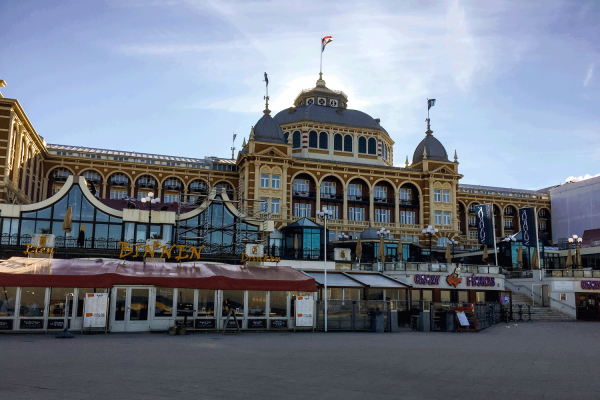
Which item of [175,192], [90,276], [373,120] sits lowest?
[90,276]

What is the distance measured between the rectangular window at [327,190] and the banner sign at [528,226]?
2290 centimetres

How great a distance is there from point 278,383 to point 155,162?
2480 inches

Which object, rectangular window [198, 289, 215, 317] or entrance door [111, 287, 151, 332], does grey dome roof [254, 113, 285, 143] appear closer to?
rectangular window [198, 289, 215, 317]

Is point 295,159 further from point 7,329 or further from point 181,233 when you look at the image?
point 7,329

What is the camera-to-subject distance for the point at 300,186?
233ft

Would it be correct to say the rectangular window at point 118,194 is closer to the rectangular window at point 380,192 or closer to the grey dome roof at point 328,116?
the grey dome roof at point 328,116

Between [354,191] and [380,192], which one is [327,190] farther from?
[380,192]

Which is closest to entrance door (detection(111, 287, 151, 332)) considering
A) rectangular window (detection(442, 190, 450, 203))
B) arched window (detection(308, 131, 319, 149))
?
arched window (detection(308, 131, 319, 149))

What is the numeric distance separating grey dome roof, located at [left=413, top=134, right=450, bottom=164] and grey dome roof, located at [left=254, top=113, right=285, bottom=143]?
20674 mm

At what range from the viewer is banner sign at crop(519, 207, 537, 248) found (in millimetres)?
59375

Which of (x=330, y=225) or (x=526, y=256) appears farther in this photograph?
(x=330, y=225)

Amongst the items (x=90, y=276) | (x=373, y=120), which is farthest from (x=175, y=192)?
(x=90, y=276)

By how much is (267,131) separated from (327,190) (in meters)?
10.9

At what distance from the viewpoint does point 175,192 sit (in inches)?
2827
